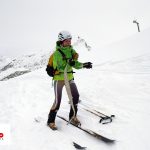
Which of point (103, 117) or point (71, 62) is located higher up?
point (71, 62)

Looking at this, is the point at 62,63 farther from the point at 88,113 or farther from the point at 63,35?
the point at 88,113

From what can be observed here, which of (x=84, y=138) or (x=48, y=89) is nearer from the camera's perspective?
(x=84, y=138)

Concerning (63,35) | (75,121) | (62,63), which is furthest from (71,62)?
(75,121)

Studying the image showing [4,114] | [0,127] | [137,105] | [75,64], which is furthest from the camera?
[4,114]

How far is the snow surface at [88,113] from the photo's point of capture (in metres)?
6.32

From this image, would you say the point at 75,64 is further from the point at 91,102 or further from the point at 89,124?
the point at 91,102

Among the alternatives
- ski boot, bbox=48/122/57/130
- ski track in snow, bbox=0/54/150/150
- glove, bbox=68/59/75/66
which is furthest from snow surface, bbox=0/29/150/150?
glove, bbox=68/59/75/66

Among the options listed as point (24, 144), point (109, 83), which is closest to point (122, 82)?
point (109, 83)

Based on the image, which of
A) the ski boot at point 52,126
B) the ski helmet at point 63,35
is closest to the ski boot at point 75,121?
the ski boot at point 52,126

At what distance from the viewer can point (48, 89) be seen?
39.9 ft

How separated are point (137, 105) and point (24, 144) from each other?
3820 mm

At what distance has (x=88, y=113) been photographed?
26.9 ft

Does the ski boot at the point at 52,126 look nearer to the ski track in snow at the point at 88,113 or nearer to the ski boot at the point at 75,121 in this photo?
the ski track in snow at the point at 88,113

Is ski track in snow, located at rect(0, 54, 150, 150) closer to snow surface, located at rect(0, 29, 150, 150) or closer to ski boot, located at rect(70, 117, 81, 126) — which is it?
snow surface, located at rect(0, 29, 150, 150)
